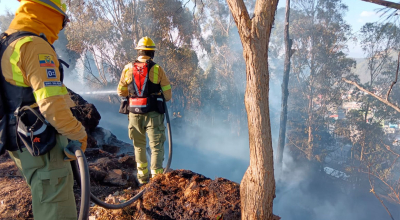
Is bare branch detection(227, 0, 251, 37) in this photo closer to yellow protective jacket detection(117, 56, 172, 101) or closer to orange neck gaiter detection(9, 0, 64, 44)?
orange neck gaiter detection(9, 0, 64, 44)

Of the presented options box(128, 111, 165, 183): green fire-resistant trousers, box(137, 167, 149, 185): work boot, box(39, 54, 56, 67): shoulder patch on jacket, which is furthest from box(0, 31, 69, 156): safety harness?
box(137, 167, 149, 185): work boot

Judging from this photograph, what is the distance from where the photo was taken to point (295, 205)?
18031mm

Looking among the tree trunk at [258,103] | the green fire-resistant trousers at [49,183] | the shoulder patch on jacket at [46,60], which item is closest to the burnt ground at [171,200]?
the tree trunk at [258,103]

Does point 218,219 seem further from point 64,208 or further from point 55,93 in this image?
point 55,93

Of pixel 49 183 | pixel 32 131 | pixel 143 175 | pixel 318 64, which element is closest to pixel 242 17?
pixel 32 131

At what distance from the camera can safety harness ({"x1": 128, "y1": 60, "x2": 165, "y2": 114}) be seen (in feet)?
11.2

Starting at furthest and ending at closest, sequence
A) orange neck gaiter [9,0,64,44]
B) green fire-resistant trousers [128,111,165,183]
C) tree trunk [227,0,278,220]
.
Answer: green fire-resistant trousers [128,111,165,183], tree trunk [227,0,278,220], orange neck gaiter [9,0,64,44]

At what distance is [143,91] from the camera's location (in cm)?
343

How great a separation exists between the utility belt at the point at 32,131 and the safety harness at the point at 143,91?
5.66 feet

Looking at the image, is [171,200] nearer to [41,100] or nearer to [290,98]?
[41,100]

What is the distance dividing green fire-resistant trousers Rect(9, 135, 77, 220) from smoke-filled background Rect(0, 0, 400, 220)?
41.2 ft

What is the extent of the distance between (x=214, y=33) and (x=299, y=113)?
10.9 metres

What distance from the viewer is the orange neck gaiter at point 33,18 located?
1.70 metres

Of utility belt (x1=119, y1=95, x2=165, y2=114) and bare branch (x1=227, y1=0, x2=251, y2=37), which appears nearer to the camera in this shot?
bare branch (x1=227, y1=0, x2=251, y2=37)
